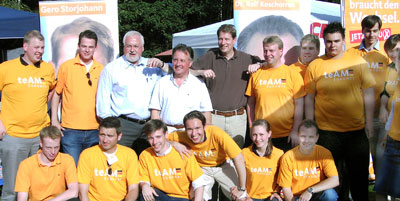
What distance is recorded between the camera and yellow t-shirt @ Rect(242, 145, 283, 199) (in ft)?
14.9

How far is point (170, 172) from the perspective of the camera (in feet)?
14.6

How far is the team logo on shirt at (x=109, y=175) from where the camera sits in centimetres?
438

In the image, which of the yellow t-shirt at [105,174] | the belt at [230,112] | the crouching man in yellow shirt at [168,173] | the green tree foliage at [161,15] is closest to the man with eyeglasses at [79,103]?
the yellow t-shirt at [105,174]

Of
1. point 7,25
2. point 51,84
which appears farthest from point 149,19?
point 51,84

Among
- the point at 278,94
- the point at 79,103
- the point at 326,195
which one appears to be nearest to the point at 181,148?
the point at 278,94

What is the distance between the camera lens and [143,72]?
16.3ft

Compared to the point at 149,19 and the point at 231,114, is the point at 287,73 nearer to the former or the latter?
the point at 231,114

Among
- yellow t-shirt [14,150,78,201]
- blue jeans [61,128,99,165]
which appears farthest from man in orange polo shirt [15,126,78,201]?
blue jeans [61,128,99,165]

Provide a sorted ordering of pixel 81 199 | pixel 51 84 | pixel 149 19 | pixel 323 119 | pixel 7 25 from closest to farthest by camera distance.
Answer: pixel 81 199
pixel 323 119
pixel 51 84
pixel 7 25
pixel 149 19

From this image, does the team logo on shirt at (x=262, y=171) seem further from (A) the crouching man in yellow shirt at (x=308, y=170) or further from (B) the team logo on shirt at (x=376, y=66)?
(B) the team logo on shirt at (x=376, y=66)

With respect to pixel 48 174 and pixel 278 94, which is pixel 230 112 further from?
pixel 48 174

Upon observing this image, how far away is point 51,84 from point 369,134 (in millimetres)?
3689

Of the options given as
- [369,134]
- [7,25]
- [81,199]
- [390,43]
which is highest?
[7,25]

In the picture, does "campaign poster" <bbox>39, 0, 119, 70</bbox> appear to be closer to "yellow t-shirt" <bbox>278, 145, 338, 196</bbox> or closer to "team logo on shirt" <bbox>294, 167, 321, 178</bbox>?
"yellow t-shirt" <bbox>278, 145, 338, 196</bbox>
